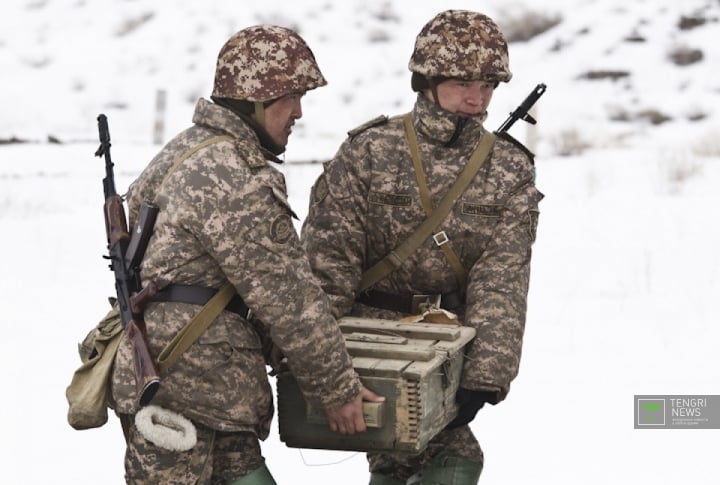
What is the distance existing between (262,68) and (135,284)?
2.70 feet

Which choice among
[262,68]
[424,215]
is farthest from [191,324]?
[424,215]

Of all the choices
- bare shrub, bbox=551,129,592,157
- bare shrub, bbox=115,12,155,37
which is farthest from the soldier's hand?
bare shrub, bbox=115,12,155,37

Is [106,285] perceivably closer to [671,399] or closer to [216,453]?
[671,399]

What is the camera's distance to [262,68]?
459cm

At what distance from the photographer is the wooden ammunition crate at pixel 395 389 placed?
15.1ft

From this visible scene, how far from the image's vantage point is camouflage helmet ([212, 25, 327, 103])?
459 centimetres

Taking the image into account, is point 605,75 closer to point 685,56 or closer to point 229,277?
point 685,56

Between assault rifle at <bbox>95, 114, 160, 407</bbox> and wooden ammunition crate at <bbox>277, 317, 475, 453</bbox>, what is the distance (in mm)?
574

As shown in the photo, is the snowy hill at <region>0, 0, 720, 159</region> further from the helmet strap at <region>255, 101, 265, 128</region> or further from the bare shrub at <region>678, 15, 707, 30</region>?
the helmet strap at <region>255, 101, 265, 128</region>

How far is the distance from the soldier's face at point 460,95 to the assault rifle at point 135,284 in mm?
1320

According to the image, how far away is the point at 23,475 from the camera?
7.32 m

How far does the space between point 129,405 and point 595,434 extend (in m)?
4.33

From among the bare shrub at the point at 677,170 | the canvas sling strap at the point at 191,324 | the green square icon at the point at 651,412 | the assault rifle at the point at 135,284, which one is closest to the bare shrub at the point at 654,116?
the bare shrub at the point at 677,170

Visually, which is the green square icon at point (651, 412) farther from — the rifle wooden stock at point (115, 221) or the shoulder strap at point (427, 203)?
the rifle wooden stock at point (115, 221)
